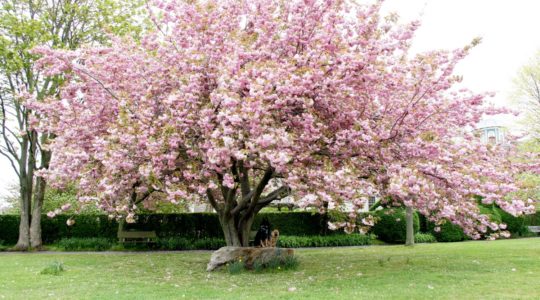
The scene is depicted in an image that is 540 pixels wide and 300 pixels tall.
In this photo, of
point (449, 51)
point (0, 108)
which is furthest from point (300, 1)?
point (0, 108)

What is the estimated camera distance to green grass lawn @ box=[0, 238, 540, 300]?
852 cm

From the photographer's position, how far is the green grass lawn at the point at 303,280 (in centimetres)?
852

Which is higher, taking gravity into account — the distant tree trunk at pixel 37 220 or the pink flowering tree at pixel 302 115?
the pink flowering tree at pixel 302 115

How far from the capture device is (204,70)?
10.9 metres

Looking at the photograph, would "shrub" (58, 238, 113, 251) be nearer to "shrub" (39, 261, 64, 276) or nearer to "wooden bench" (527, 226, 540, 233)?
"shrub" (39, 261, 64, 276)

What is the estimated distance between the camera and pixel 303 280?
10.3 meters

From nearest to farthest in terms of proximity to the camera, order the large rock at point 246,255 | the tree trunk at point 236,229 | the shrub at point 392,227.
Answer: the large rock at point 246,255 → the tree trunk at point 236,229 → the shrub at point 392,227

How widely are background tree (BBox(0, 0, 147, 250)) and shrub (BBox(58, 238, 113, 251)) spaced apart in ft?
4.80

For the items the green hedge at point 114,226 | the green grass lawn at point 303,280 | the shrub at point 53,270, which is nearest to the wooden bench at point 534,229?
the green grass lawn at point 303,280

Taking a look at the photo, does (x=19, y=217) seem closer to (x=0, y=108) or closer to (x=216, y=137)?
(x=0, y=108)

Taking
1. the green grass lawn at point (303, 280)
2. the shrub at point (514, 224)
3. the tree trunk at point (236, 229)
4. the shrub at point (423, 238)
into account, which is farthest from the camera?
the shrub at point (514, 224)

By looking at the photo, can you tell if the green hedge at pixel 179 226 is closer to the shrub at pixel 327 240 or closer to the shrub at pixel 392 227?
the shrub at pixel 392 227

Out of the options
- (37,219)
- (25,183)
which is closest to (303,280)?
(37,219)

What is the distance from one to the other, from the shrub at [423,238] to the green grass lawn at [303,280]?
32.1 feet
